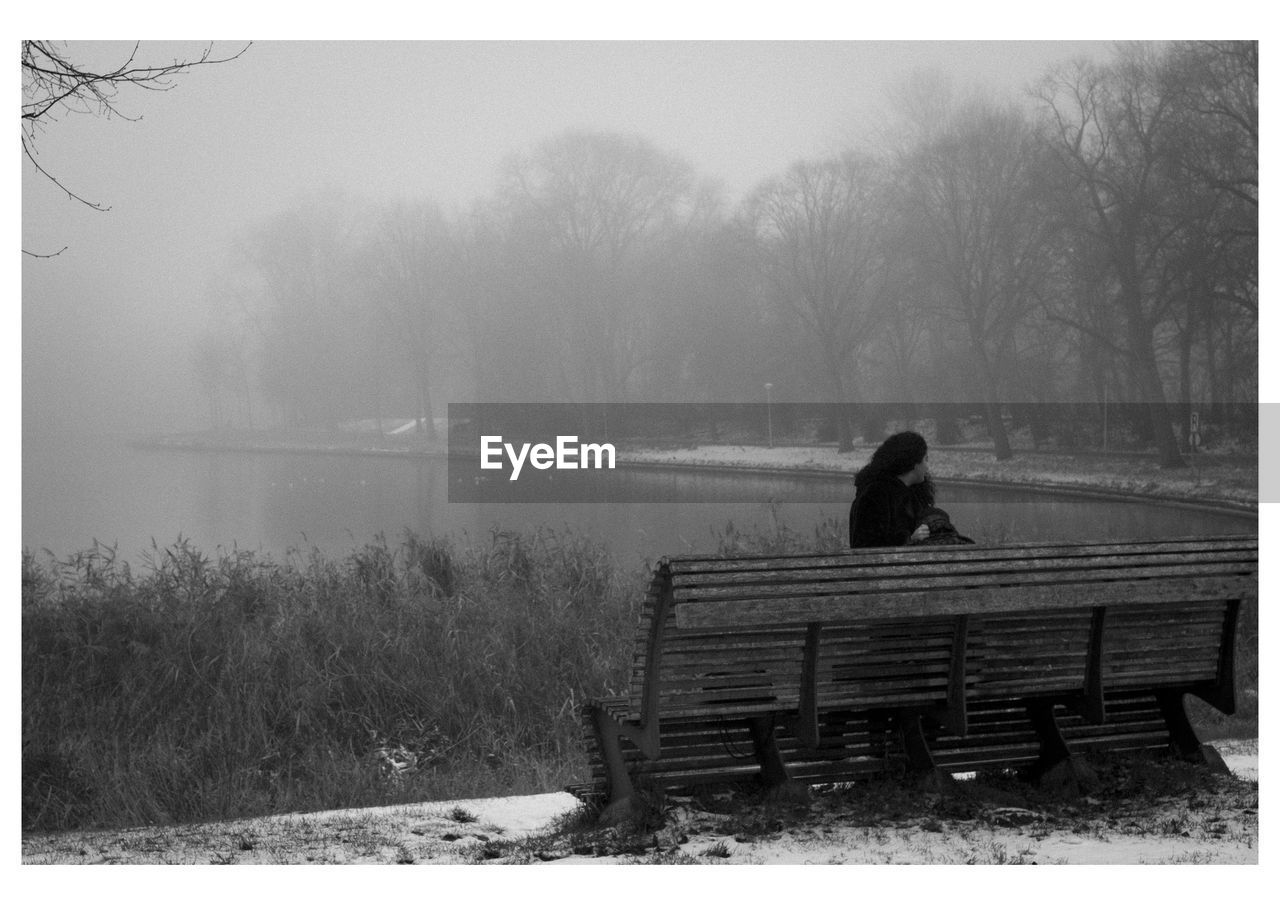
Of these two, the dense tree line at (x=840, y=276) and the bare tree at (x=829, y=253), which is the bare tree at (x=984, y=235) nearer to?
the dense tree line at (x=840, y=276)

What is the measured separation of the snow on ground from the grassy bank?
120cm

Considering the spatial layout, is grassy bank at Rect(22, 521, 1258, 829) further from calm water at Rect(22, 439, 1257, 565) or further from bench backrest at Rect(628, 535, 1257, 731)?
bench backrest at Rect(628, 535, 1257, 731)

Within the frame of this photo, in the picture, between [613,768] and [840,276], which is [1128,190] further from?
[613,768]

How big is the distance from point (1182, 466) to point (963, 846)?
25.9 ft

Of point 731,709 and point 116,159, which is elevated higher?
point 116,159

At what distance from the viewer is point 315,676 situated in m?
7.68

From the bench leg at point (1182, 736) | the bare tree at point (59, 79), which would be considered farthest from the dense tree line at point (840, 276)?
the bench leg at point (1182, 736)

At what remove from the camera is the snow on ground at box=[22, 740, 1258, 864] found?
14.2ft

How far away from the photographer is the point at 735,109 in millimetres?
9977

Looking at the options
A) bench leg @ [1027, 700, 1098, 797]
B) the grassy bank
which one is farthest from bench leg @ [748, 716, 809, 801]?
the grassy bank
